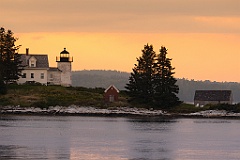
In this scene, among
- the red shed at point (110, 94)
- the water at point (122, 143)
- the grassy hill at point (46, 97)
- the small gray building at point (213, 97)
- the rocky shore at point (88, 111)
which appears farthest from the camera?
the small gray building at point (213, 97)

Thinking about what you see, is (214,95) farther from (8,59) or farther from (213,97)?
(8,59)

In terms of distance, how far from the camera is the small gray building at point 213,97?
153625mm

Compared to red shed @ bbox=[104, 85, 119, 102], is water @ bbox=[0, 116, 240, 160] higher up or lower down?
lower down

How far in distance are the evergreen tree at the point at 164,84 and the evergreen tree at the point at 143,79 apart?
0.98 meters

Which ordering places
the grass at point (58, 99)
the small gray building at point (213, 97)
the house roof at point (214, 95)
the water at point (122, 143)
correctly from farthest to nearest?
1. the house roof at point (214, 95)
2. the small gray building at point (213, 97)
3. the grass at point (58, 99)
4. the water at point (122, 143)

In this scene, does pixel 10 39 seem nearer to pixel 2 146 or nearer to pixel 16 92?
pixel 16 92

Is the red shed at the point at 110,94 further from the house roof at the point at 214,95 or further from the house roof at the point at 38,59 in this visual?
the house roof at the point at 214,95

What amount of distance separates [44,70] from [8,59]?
9.39 m

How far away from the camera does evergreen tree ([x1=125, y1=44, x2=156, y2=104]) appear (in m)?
128

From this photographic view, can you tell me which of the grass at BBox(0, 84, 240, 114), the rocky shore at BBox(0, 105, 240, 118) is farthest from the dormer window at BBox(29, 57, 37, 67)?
the rocky shore at BBox(0, 105, 240, 118)

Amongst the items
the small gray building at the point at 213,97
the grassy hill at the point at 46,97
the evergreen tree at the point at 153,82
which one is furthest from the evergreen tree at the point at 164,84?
the small gray building at the point at 213,97

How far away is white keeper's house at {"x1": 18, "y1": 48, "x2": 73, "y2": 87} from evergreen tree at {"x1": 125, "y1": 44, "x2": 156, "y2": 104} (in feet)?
58.5

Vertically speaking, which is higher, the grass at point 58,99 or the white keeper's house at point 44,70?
the white keeper's house at point 44,70

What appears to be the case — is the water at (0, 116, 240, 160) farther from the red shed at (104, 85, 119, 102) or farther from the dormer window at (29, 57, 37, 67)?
the dormer window at (29, 57, 37, 67)
